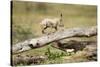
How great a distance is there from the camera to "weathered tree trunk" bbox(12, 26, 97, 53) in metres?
2.21

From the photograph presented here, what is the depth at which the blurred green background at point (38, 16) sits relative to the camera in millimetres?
2191

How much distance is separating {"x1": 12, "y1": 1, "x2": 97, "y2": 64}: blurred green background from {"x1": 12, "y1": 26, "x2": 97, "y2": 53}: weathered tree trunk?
0.05 m

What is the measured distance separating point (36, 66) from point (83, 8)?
36.6 inches

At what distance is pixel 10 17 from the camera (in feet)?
7.13

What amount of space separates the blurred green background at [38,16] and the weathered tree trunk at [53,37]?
0.15ft

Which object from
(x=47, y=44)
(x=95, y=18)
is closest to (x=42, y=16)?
(x=47, y=44)

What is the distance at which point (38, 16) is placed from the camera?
89.4 inches

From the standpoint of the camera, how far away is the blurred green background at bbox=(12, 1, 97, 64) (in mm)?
2191

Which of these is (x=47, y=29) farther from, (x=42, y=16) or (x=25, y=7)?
(x=25, y=7)

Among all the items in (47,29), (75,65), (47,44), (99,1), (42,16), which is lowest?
(75,65)

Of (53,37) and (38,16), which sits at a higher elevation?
(38,16)

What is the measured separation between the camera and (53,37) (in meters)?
2.32

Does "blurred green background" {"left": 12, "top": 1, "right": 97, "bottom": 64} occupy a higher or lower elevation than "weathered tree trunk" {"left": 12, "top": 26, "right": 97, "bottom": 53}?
higher

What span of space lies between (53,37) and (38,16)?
31 centimetres
